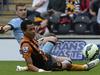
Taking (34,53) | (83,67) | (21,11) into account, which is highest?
(21,11)

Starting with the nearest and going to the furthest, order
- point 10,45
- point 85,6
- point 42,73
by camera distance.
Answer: point 42,73 < point 10,45 < point 85,6

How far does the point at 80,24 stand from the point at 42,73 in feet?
16.6

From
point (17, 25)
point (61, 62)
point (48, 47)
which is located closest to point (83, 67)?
point (61, 62)

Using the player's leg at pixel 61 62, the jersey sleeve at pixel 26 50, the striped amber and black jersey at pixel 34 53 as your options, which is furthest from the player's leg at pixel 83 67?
the jersey sleeve at pixel 26 50

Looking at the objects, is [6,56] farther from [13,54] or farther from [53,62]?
[53,62]

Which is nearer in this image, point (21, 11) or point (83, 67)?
point (83, 67)

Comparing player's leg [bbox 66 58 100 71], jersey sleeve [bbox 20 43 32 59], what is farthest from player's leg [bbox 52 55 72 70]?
jersey sleeve [bbox 20 43 32 59]

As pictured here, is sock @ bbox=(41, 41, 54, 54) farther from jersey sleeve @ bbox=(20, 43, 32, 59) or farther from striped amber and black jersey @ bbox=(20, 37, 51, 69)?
jersey sleeve @ bbox=(20, 43, 32, 59)

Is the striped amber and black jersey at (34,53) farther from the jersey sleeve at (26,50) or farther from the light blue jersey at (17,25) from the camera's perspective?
the light blue jersey at (17,25)

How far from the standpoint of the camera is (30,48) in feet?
31.8

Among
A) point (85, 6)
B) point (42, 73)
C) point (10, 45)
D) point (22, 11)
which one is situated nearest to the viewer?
point (42, 73)

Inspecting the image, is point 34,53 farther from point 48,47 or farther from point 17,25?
point 17,25

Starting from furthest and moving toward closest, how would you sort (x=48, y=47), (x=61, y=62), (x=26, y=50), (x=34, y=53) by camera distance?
(x=48, y=47) → (x=61, y=62) → (x=34, y=53) → (x=26, y=50)

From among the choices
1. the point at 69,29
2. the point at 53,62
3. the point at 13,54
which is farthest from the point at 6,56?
the point at 53,62
